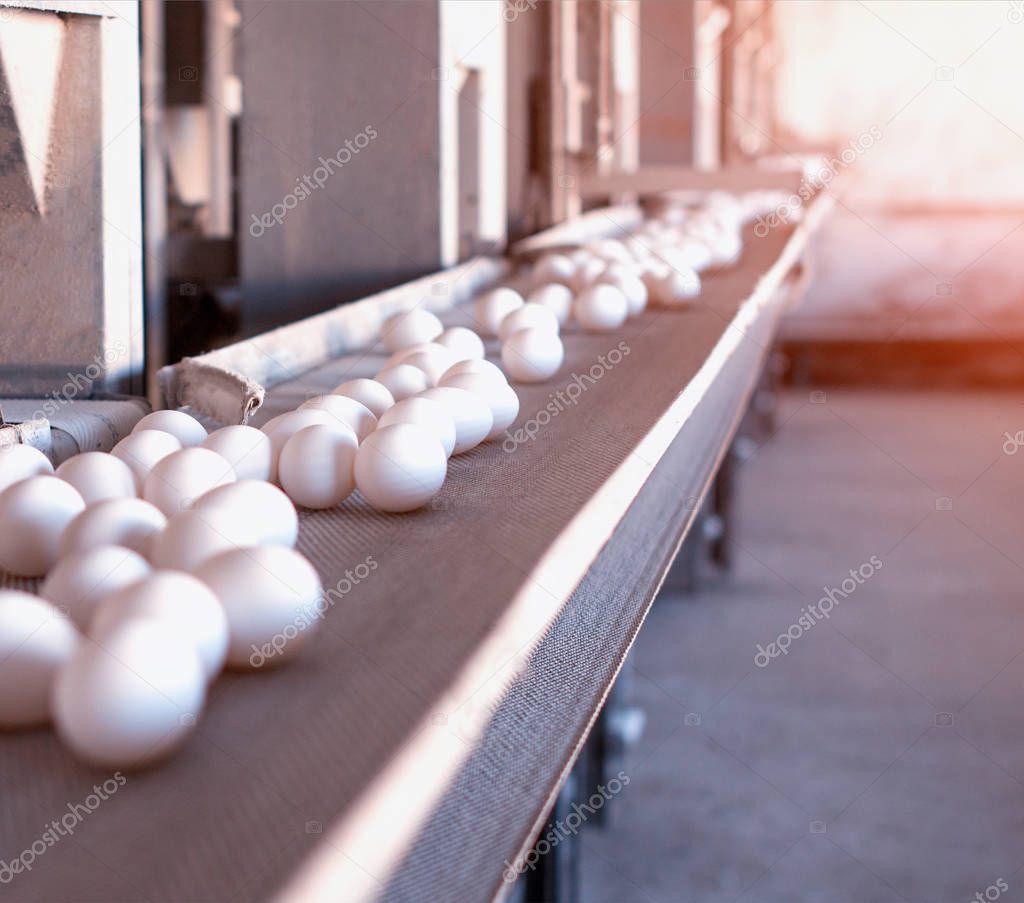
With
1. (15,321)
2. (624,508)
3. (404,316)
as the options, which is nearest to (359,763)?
(624,508)

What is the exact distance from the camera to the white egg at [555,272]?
212cm

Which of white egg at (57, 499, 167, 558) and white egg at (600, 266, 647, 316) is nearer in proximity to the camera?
white egg at (57, 499, 167, 558)

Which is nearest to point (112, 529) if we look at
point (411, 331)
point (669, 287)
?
point (411, 331)

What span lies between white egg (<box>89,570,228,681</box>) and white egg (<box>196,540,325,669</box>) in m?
0.01

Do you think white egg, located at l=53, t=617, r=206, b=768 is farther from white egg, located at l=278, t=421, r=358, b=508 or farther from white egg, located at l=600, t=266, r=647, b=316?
white egg, located at l=600, t=266, r=647, b=316

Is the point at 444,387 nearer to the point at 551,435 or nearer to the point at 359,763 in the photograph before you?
the point at 551,435

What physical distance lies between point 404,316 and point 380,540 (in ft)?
2.59

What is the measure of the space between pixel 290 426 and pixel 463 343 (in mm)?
508

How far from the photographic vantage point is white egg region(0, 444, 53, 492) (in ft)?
2.90

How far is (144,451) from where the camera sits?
945 mm

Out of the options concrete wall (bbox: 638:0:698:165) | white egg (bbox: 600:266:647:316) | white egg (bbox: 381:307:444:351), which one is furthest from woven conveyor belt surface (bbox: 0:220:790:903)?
concrete wall (bbox: 638:0:698:165)

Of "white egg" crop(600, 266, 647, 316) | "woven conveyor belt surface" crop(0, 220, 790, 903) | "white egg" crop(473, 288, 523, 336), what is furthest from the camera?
"white egg" crop(600, 266, 647, 316)

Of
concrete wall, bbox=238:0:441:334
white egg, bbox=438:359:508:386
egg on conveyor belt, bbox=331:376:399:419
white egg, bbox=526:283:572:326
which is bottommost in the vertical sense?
egg on conveyor belt, bbox=331:376:399:419

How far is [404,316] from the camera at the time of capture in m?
1.63
